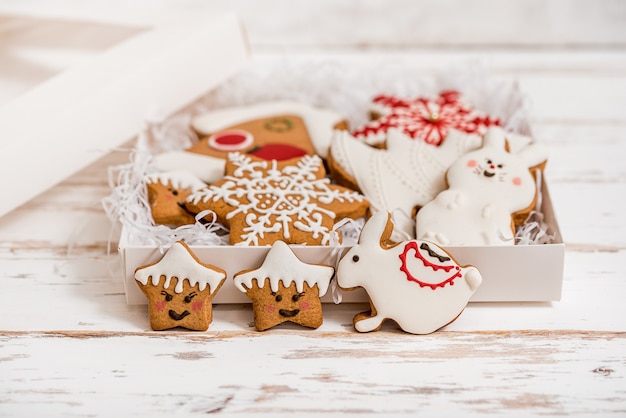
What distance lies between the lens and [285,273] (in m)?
1.29

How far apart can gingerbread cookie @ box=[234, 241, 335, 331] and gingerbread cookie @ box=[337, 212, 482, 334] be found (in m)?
0.04

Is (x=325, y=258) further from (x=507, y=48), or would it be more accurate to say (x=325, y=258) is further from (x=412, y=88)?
(x=507, y=48)

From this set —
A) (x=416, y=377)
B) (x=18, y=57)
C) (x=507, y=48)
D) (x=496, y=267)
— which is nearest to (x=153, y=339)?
(x=416, y=377)

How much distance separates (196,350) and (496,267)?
0.48 meters

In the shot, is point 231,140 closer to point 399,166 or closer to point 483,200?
point 399,166

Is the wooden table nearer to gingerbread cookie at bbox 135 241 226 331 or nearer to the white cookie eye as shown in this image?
gingerbread cookie at bbox 135 241 226 331

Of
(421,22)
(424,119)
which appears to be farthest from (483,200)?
(421,22)

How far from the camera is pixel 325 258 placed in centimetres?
132

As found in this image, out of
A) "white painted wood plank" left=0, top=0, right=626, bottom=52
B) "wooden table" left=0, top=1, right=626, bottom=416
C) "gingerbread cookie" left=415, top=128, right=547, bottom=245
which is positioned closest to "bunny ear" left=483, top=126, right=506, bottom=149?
"gingerbread cookie" left=415, top=128, right=547, bottom=245

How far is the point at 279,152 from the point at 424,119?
1.02ft

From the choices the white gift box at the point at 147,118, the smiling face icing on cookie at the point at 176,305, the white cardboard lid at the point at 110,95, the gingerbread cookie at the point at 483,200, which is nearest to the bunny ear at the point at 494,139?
the gingerbread cookie at the point at 483,200

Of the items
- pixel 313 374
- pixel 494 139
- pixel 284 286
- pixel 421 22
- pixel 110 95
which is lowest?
pixel 313 374

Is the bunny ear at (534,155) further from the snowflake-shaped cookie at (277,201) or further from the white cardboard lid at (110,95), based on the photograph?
the white cardboard lid at (110,95)

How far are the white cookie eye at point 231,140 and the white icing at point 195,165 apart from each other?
0.22ft
